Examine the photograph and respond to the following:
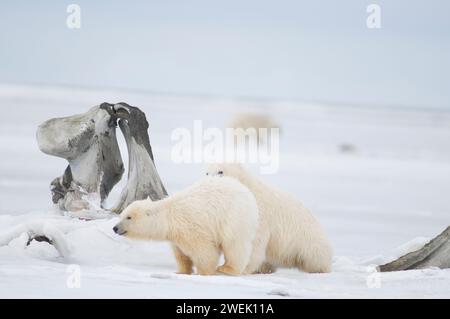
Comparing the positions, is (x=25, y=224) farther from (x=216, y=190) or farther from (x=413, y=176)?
(x=413, y=176)

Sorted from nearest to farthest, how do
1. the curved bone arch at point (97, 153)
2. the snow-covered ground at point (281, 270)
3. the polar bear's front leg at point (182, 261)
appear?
the snow-covered ground at point (281, 270) < the polar bear's front leg at point (182, 261) < the curved bone arch at point (97, 153)

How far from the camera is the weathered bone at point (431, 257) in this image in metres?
→ 7.33

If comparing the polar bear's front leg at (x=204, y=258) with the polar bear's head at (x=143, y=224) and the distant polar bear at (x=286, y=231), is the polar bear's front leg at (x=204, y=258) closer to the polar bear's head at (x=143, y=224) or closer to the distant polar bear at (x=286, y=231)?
the polar bear's head at (x=143, y=224)

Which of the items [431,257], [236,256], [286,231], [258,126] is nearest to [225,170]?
[286,231]

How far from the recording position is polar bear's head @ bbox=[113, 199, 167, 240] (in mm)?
7035

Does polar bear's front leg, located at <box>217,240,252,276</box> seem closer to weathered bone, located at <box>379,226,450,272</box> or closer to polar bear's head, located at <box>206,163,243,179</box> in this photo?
polar bear's head, located at <box>206,163,243,179</box>

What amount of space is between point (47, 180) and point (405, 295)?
10.1 m

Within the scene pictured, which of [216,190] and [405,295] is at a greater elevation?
[216,190]

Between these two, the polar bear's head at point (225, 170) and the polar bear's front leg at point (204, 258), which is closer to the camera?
the polar bear's front leg at point (204, 258)

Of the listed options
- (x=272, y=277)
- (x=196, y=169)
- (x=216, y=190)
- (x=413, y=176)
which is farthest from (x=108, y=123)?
(x=413, y=176)

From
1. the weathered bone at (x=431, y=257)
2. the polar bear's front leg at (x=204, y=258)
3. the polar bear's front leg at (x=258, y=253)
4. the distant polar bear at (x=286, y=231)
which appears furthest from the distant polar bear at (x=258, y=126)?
the polar bear's front leg at (x=204, y=258)

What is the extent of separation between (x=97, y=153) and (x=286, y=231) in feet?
9.42

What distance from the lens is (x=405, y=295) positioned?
5918 millimetres

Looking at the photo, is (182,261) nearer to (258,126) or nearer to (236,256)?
(236,256)
